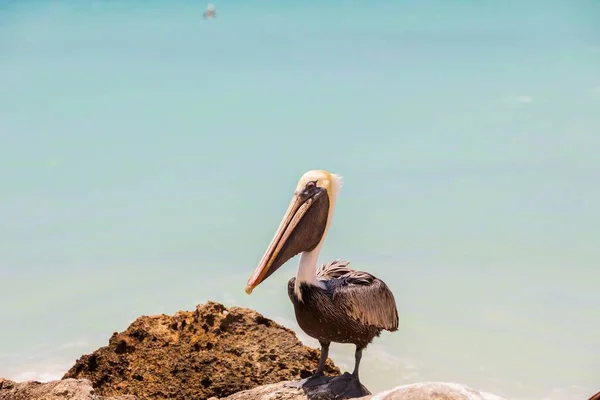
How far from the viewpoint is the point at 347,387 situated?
27.9 ft

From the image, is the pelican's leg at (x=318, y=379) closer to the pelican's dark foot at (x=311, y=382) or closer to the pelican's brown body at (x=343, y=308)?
the pelican's dark foot at (x=311, y=382)

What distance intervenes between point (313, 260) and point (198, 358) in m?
2.42

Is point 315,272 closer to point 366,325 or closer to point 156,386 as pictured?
point 366,325

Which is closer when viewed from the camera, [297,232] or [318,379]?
[297,232]

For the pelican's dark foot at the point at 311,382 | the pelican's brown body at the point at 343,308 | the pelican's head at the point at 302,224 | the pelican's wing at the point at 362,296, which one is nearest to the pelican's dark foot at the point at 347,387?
the pelican's dark foot at the point at 311,382

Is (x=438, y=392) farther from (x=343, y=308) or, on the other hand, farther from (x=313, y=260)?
(x=313, y=260)

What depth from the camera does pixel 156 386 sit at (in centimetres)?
1016

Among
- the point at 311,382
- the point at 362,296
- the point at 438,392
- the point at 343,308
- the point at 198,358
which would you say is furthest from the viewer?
the point at 198,358

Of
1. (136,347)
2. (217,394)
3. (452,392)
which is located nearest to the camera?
(452,392)

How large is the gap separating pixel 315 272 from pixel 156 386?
2.77 m

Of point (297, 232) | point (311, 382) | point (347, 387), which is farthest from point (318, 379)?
point (297, 232)

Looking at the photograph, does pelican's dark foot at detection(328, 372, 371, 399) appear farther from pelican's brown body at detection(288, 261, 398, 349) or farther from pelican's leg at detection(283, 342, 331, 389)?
pelican's brown body at detection(288, 261, 398, 349)

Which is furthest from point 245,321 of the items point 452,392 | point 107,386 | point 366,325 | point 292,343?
point 452,392

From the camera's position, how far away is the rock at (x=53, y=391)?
8305 mm
